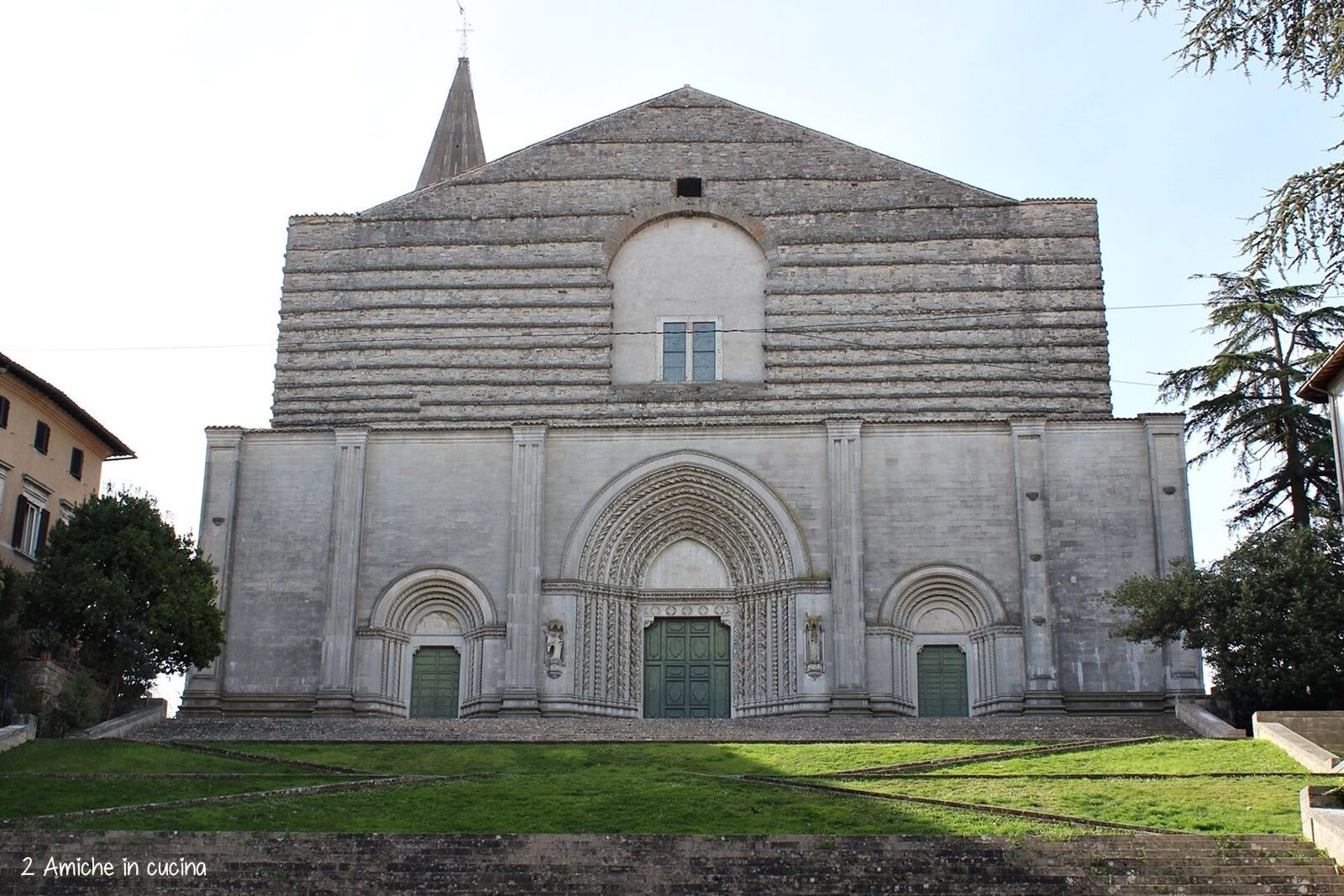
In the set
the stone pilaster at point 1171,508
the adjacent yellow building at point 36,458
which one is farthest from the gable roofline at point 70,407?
the stone pilaster at point 1171,508

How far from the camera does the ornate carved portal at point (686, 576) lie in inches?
1195

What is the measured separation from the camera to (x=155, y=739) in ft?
83.1

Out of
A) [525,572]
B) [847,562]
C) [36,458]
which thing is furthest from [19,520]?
[847,562]

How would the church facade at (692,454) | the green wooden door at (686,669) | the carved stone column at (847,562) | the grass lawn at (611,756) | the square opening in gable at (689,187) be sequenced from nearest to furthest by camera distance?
the grass lawn at (611,756)
the carved stone column at (847,562)
the church facade at (692,454)
the green wooden door at (686,669)
the square opening in gable at (689,187)

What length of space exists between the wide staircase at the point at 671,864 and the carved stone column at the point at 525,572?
12.9 meters

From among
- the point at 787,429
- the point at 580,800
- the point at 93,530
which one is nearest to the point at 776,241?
the point at 787,429

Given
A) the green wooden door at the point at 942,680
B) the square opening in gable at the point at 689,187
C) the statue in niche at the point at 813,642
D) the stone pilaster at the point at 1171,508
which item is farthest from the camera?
the square opening in gable at the point at 689,187

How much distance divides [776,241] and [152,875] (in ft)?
63.9

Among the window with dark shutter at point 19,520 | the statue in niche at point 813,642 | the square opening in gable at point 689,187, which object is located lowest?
the statue in niche at point 813,642

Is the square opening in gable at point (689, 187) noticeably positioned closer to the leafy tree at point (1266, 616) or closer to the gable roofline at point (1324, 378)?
the leafy tree at point (1266, 616)

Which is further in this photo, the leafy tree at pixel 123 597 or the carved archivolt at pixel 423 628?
the carved archivolt at pixel 423 628

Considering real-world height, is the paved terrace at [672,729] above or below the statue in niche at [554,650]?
below

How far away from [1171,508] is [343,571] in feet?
47.1

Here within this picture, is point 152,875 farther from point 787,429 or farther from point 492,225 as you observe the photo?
point 492,225
